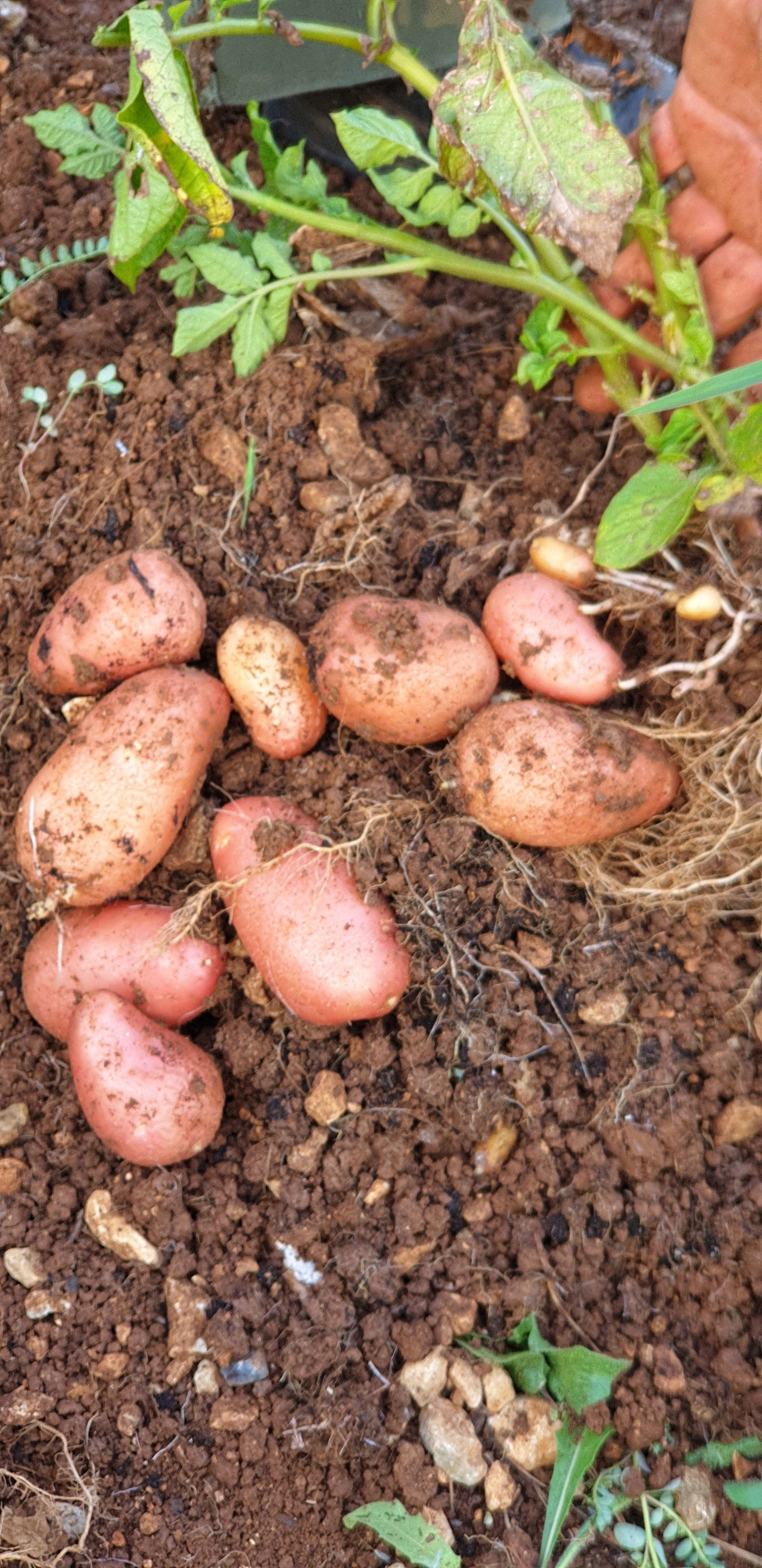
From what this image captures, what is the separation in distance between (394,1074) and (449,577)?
852mm

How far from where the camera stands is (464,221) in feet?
5.79

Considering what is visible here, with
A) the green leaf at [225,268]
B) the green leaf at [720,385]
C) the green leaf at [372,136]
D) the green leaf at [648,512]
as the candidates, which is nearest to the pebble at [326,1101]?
the green leaf at [648,512]

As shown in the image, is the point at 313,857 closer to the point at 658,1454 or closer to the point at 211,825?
the point at 211,825

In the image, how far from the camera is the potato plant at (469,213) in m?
1.46

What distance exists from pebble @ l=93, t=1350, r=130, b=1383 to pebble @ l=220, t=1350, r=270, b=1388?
0.15m

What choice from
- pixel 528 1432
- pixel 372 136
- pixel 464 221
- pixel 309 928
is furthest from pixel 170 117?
pixel 528 1432

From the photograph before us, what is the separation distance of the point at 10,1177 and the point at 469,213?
1.78 meters

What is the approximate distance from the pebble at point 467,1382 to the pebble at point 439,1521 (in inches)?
5.3

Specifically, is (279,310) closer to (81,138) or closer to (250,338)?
(250,338)

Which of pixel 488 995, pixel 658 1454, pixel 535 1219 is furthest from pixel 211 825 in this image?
pixel 658 1454

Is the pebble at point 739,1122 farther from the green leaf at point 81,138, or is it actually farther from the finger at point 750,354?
the green leaf at point 81,138

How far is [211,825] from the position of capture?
69.3 inches

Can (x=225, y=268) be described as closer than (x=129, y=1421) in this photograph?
No

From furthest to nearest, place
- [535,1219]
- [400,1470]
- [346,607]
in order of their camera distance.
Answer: [346,607], [535,1219], [400,1470]
